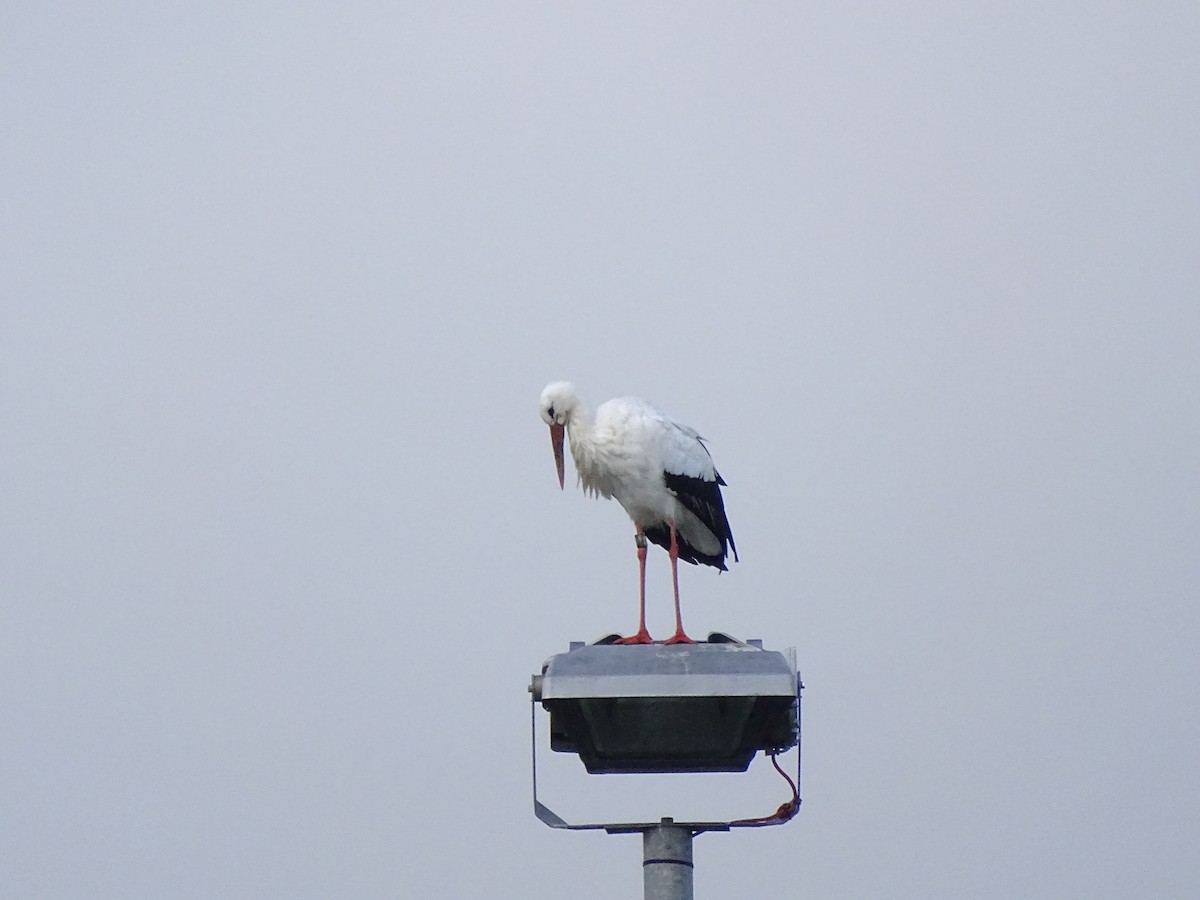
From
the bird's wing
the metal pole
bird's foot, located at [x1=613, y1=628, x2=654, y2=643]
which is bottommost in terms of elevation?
the metal pole

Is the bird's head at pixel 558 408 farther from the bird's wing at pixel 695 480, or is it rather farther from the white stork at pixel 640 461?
the bird's wing at pixel 695 480

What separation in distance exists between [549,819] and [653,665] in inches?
28.3

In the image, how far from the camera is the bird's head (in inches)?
477

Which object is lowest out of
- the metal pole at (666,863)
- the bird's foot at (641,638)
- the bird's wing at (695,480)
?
the metal pole at (666,863)

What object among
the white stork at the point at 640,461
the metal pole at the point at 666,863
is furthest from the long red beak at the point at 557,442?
the metal pole at the point at 666,863

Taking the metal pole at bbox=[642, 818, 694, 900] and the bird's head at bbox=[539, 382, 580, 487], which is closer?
the metal pole at bbox=[642, 818, 694, 900]

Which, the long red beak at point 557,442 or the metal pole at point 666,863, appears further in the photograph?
the long red beak at point 557,442

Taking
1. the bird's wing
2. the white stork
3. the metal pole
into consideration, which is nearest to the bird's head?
the white stork

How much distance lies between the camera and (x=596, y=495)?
12.5 m

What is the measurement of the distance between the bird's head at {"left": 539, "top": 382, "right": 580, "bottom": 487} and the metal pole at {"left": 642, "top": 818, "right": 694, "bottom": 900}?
4.47 meters

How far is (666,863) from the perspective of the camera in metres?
7.98

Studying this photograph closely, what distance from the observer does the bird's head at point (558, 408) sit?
1212 centimetres

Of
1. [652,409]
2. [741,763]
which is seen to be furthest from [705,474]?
[741,763]

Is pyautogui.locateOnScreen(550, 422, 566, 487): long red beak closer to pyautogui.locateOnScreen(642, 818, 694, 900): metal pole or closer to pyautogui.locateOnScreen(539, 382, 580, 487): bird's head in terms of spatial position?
pyautogui.locateOnScreen(539, 382, 580, 487): bird's head
